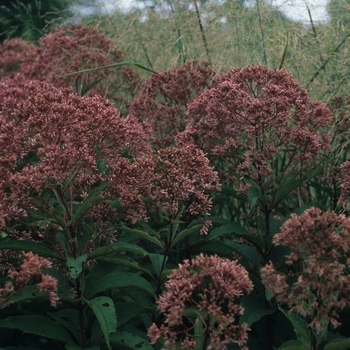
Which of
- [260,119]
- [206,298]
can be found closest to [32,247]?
[206,298]

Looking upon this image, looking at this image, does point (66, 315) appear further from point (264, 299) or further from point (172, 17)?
point (172, 17)

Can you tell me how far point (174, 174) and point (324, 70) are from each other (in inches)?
65.8

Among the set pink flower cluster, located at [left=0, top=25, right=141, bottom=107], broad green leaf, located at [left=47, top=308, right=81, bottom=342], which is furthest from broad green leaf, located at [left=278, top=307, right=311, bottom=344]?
pink flower cluster, located at [left=0, top=25, right=141, bottom=107]

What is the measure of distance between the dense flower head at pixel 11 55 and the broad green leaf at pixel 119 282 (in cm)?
268

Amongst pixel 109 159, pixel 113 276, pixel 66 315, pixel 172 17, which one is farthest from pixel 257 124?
pixel 172 17

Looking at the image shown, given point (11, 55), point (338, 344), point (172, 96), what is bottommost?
point (338, 344)

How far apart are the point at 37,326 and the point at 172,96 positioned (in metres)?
1.52

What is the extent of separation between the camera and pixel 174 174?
209cm

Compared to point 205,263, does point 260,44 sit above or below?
above

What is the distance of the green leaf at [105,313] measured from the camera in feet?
6.23

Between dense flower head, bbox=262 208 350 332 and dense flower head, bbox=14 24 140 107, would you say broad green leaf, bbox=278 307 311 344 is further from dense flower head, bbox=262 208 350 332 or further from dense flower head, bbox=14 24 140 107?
dense flower head, bbox=14 24 140 107

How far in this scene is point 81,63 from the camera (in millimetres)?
3691

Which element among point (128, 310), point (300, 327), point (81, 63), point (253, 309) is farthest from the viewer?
point (81, 63)

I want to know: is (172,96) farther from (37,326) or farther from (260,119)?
(37,326)
